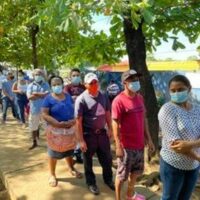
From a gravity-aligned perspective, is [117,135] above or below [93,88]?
below

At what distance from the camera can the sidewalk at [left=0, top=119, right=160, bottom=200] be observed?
205 inches

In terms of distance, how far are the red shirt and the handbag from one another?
1093 millimetres

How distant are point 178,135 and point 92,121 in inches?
62.1

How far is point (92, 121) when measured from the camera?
4.89 metres

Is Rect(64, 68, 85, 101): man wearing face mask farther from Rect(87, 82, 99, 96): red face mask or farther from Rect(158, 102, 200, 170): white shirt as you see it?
Rect(158, 102, 200, 170): white shirt

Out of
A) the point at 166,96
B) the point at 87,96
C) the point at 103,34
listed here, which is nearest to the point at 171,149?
the point at 87,96

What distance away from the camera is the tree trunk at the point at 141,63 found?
20.9ft

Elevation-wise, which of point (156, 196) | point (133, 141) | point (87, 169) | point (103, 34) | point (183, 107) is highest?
point (103, 34)

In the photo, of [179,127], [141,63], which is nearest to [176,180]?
[179,127]

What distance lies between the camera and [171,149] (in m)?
3.66

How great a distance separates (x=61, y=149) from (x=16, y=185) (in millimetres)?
965

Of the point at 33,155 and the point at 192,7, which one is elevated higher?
the point at 192,7

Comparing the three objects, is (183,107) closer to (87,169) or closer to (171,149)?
(171,149)

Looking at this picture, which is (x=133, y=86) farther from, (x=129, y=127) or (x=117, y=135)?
(x=117, y=135)
